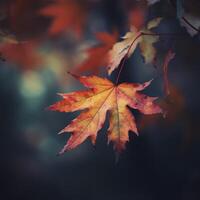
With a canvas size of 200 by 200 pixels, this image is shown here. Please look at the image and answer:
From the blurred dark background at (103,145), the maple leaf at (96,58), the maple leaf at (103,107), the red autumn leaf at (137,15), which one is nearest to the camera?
the maple leaf at (103,107)

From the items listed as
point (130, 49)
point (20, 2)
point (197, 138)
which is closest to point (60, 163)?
point (197, 138)

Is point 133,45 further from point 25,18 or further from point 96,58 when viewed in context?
point 25,18

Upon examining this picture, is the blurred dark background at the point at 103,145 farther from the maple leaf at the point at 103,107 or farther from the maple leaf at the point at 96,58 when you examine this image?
the maple leaf at the point at 103,107

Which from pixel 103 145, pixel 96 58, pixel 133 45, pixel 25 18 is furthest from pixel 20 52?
pixel 133 45

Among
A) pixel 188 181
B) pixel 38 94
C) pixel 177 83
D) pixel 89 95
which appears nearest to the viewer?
pixel 89 95

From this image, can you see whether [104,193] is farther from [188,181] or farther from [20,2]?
[20,2]

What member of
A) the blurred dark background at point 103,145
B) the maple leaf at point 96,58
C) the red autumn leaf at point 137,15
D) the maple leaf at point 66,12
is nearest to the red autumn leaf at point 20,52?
the blurred dark background at point 103,145

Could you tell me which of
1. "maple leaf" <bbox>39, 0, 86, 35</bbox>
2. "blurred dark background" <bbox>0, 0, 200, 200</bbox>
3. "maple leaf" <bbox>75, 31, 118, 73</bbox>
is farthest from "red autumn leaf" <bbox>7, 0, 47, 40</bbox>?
"maple leaf" <bbox>75, 31, 118, 73</bbox>
